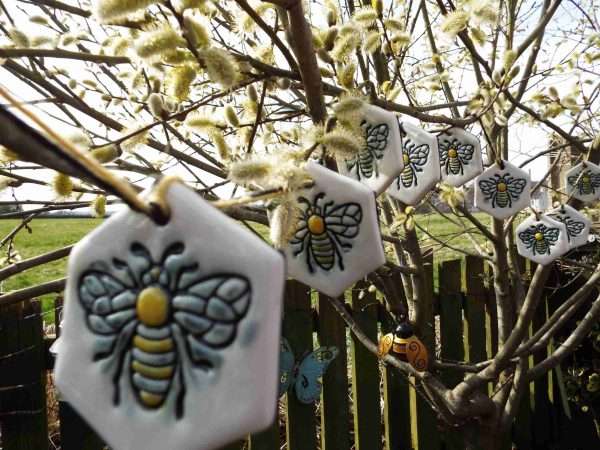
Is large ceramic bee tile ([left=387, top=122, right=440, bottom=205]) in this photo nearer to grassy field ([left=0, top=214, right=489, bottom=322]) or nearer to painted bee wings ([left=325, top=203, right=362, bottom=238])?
painted bee wings ([left=325, top=203, right=362, bottom=238])

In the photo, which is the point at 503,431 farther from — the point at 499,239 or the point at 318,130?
the point at 318,130

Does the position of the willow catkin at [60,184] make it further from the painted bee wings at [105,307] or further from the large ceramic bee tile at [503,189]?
the large ceramic bee tile at [503,189]

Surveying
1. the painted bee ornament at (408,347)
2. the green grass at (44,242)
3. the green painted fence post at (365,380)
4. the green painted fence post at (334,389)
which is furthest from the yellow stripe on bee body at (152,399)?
the green grass at (44,242)

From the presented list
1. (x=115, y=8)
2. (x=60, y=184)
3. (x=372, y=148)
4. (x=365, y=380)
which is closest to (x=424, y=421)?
(x=365, y=380)

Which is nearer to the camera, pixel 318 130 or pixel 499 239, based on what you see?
pixel 318 130

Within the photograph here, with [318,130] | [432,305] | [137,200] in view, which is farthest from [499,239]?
[137,200]

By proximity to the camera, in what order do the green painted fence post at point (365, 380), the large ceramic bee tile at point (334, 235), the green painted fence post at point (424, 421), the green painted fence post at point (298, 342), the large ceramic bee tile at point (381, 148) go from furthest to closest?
1. the green painted fence post at point (424, 421)
2. the green painted fence post at point (365, 380)
3. the green painted fence post at point (298, 342)
4. the large ceramic bee tile at point (381, 148)
5. the large ceramic bee tile at point (334, 235)

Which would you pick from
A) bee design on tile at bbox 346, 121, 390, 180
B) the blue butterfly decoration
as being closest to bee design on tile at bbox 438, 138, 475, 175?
bee design on tile at bbox 346, 121, 390, 180
